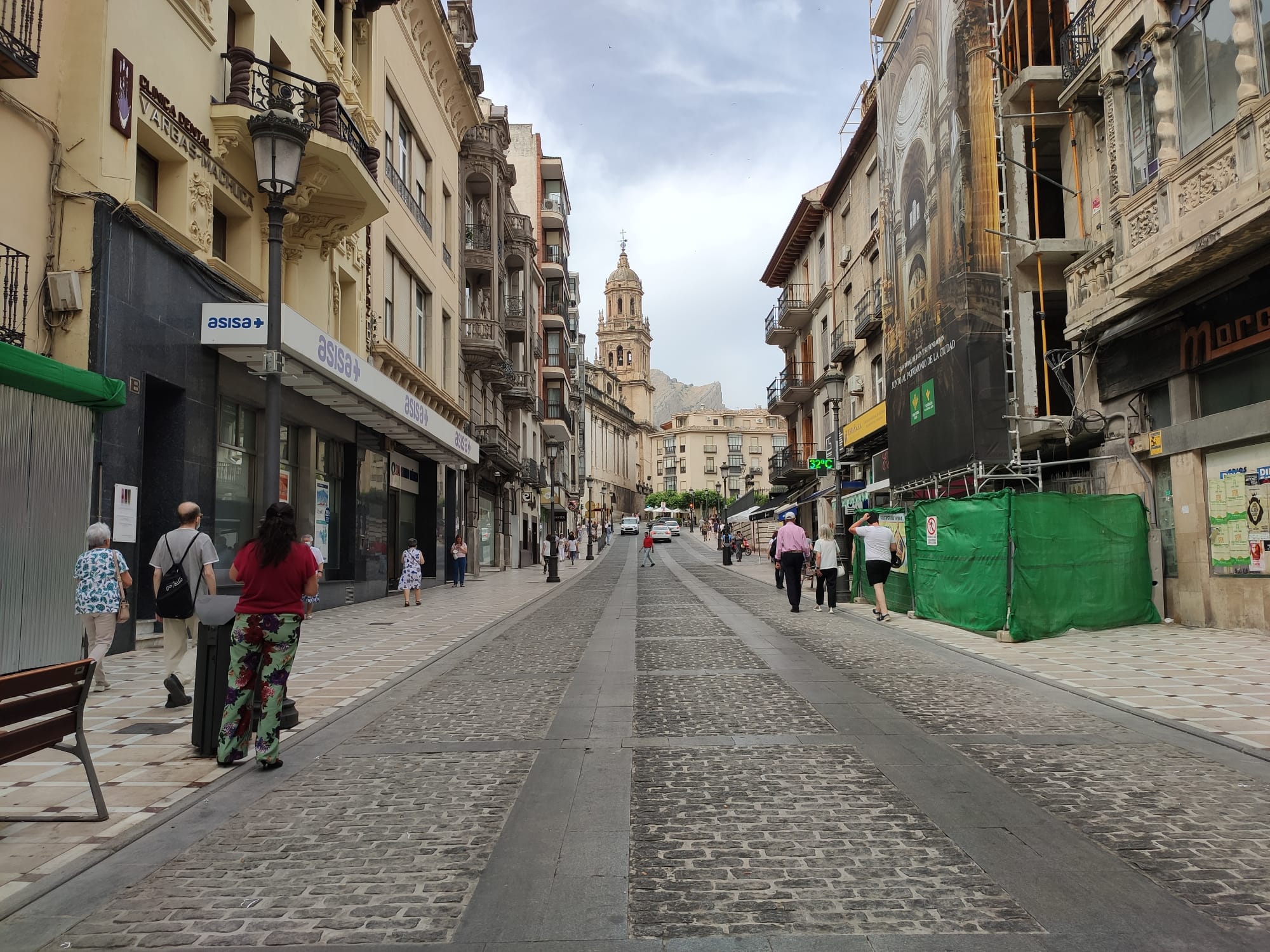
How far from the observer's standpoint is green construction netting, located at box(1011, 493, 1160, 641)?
11.4m

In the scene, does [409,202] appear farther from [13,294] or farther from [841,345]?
[841,345]

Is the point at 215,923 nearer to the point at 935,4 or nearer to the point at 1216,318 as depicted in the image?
Result: the point at 1216,318

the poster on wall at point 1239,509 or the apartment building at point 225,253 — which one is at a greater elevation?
the apartment building at point 225,253

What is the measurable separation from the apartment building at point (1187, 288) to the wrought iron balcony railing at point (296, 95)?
1180 cm

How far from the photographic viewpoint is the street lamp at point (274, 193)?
7277 mm

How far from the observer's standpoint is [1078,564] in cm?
1191

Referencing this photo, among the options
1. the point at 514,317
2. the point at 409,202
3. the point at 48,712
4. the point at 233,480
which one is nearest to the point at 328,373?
the point at 233,480

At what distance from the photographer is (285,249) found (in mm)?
16609

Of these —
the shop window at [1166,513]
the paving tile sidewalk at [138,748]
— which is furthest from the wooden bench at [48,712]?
the shop window at [1166,513]

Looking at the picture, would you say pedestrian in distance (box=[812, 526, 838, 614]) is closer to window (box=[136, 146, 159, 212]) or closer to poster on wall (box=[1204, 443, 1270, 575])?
poster on wall (box=[1204, 443, 1270, 575])

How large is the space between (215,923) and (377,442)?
64.3ft

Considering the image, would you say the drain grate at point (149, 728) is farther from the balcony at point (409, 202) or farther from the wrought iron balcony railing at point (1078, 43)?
the balcony at point (409, 202)

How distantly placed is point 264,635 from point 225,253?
37.8 ft

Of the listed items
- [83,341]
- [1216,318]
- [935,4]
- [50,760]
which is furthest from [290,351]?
[935,4]
